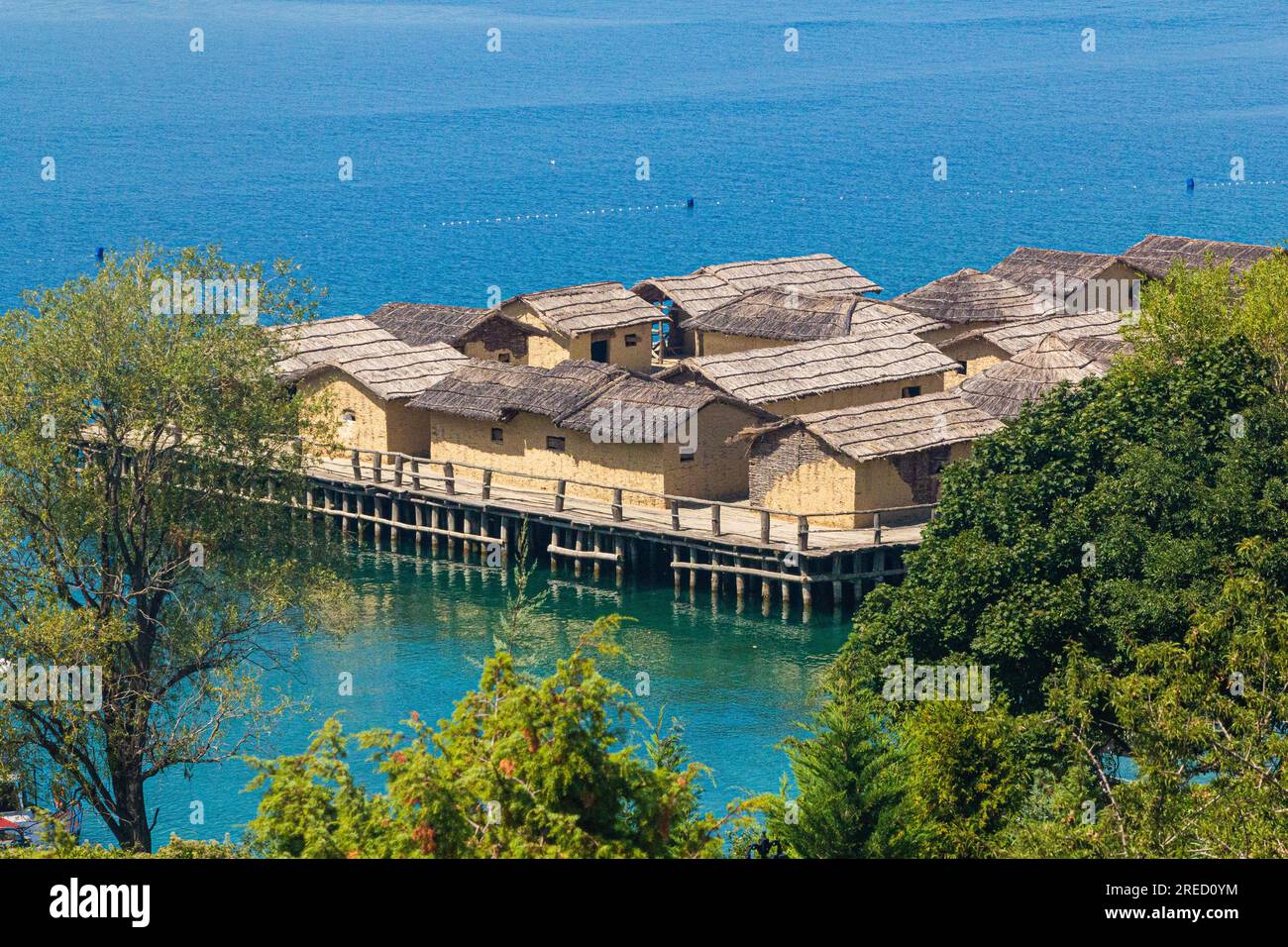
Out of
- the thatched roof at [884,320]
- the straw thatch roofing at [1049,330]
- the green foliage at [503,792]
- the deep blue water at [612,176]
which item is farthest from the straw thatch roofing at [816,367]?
the deep blue water at [612,176]

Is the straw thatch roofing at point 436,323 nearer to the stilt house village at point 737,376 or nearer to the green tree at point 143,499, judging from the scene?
the stilt house village at point 737,376

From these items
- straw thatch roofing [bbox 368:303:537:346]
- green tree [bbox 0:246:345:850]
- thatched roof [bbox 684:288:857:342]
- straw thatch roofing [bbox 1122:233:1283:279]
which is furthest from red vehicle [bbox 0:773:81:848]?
straw thatch roofing [bbox 1122:233:1283:279]

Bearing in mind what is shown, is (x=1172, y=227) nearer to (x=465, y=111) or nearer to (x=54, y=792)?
(x=465, y=111)

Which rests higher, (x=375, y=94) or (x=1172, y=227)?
(x=375, y=94)

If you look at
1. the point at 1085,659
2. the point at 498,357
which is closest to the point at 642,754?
the point at 1085,659

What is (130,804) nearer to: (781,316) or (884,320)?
(884,320)
